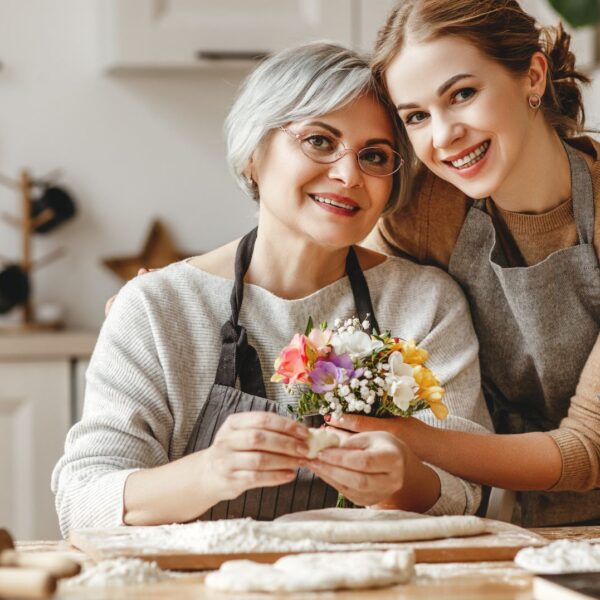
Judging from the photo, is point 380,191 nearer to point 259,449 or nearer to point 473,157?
point 473,157

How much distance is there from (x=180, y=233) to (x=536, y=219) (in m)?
1.88

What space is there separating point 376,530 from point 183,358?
53cm

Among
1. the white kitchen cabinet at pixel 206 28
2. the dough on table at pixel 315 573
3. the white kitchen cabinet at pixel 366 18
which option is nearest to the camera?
the dough on table at pixel 315 573

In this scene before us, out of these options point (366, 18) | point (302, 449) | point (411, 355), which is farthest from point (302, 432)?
point (366, 18)

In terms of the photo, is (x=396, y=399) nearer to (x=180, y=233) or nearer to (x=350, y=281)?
(x=350, y=281)

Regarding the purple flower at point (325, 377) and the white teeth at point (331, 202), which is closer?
the purple flower at point (325, 377)

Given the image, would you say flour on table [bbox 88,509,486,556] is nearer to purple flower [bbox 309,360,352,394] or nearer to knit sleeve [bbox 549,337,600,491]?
purple flower [bbox 309,360,352,394]

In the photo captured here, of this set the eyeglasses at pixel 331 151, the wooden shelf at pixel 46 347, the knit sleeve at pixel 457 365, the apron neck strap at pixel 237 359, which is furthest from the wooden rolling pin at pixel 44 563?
the wooden shelf at pixel 46 347

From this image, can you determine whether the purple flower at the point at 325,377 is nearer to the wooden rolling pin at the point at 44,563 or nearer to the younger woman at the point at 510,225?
the younger woman at the point at 510,225

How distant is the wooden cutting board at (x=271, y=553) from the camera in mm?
1209

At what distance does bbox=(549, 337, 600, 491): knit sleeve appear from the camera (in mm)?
1728

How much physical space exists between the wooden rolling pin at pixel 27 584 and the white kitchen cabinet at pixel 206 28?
8.04ft

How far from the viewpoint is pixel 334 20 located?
335cm

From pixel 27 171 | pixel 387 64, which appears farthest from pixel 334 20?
pixel 387 64
